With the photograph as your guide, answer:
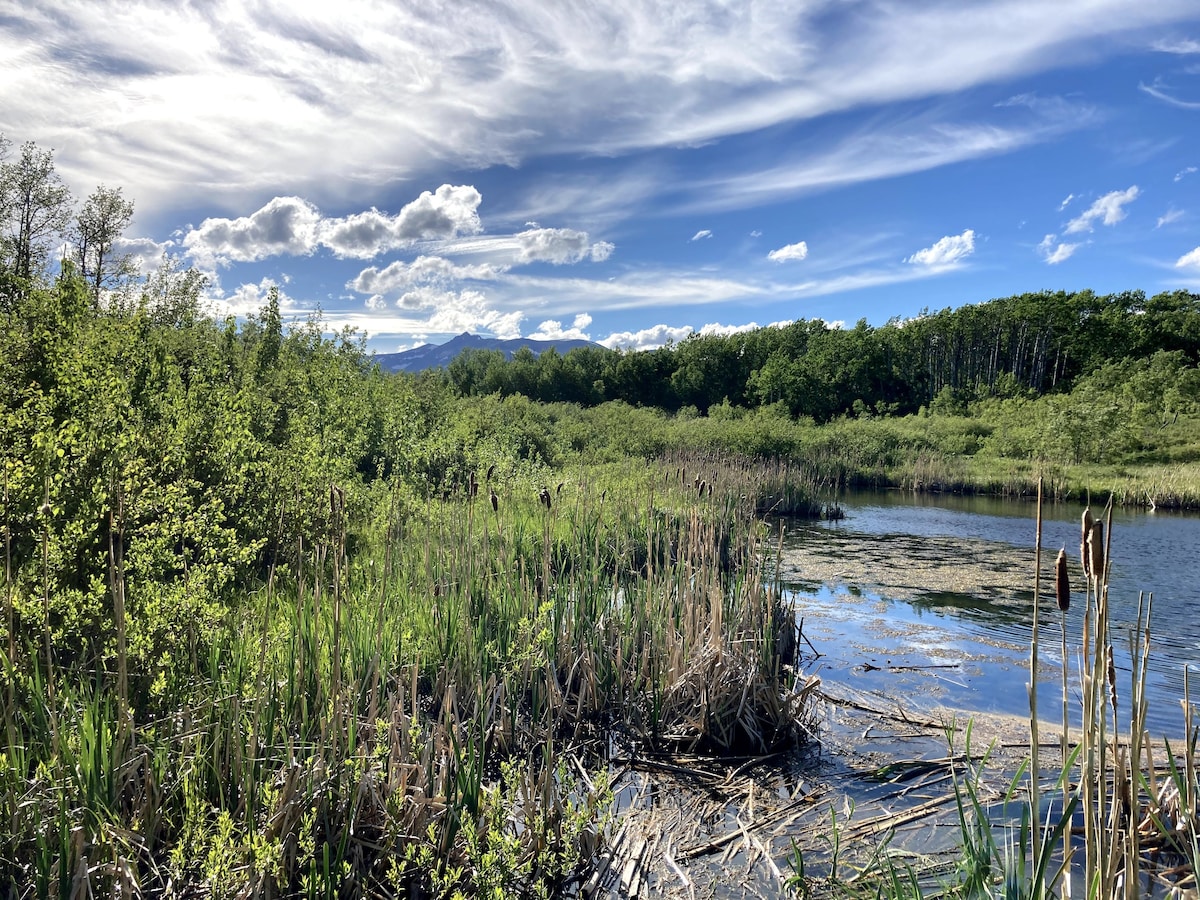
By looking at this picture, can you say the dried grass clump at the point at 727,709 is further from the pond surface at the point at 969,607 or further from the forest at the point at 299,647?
the pond surface at the point at 969,607

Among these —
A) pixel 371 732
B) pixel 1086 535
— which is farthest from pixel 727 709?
pixel 1086 535

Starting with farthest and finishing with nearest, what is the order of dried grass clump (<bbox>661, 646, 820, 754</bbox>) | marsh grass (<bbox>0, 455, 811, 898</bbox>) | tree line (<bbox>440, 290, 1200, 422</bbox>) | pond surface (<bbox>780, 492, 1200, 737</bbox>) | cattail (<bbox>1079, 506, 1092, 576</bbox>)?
tree line (<bbox>440, 290, 1200, 422</bbox>), pond surface (<bbox>780, 492, 1200, 737</bbox>), dried grass clump (<bbox>661, 646, 820, 754</bbox>), marsh grass (<bbox>0, 455, 811, 898</bbox>), cattail (<bbox>1079, 506, 1092, 576</bbox>)

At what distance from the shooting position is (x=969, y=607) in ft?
36.5

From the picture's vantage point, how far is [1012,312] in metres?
60.1

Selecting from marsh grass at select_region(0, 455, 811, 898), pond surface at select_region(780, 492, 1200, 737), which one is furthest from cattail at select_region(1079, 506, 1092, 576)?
marsh grass at select_region(0, 455, 811, 898)

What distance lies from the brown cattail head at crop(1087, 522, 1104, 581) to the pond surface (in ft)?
1.23

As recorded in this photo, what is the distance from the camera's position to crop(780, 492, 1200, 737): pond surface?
748 centimetres

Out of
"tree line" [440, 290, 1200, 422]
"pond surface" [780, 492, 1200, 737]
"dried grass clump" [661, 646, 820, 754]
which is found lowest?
"pond surface" [780, 492, 1200, 737]

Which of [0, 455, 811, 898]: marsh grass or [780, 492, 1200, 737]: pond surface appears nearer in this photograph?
[0, 455, 811, 898]: marsh grass

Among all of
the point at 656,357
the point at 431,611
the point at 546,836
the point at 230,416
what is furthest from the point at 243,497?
the point at 656,357

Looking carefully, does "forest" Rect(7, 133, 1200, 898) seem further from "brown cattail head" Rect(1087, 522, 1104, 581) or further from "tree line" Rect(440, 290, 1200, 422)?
"tree line" Rect(440, 290, 1200, 422)

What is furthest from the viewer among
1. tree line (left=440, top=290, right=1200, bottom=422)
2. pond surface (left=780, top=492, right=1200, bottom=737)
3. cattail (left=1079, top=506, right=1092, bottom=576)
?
tree line (left=440, top=290, right=1200, bottom=422)

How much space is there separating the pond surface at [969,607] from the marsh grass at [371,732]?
2.30 m

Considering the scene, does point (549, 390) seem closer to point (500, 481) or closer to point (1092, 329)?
point (1092, 329)
